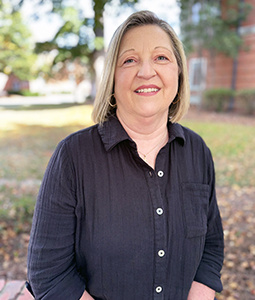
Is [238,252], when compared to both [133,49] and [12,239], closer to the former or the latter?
[12,239]

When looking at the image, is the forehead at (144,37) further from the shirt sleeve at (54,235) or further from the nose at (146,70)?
the shirt sleeve at (54,235)

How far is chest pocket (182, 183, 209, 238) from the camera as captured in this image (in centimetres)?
150

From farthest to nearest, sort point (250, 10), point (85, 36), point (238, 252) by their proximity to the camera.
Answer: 1. point (250, 10)
2. point (85, 36)
3. point (238, 252)

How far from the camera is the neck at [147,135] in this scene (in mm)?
1542

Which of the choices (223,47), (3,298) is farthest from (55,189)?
(223,47)

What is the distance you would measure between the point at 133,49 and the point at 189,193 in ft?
2.53

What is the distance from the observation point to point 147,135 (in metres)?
1.57

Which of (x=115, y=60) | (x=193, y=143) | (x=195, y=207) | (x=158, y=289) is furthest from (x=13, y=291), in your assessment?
(x=115, y=60)


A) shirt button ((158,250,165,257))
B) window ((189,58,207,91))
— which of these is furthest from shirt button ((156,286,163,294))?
window ((189,58,207,91))

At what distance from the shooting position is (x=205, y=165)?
168cm

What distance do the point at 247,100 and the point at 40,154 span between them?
30.9ft

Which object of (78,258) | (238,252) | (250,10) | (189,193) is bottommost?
(238,252)

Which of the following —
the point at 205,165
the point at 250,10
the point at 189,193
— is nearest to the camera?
the point at 189,193

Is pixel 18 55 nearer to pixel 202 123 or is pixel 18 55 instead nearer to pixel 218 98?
pixel 218 98
